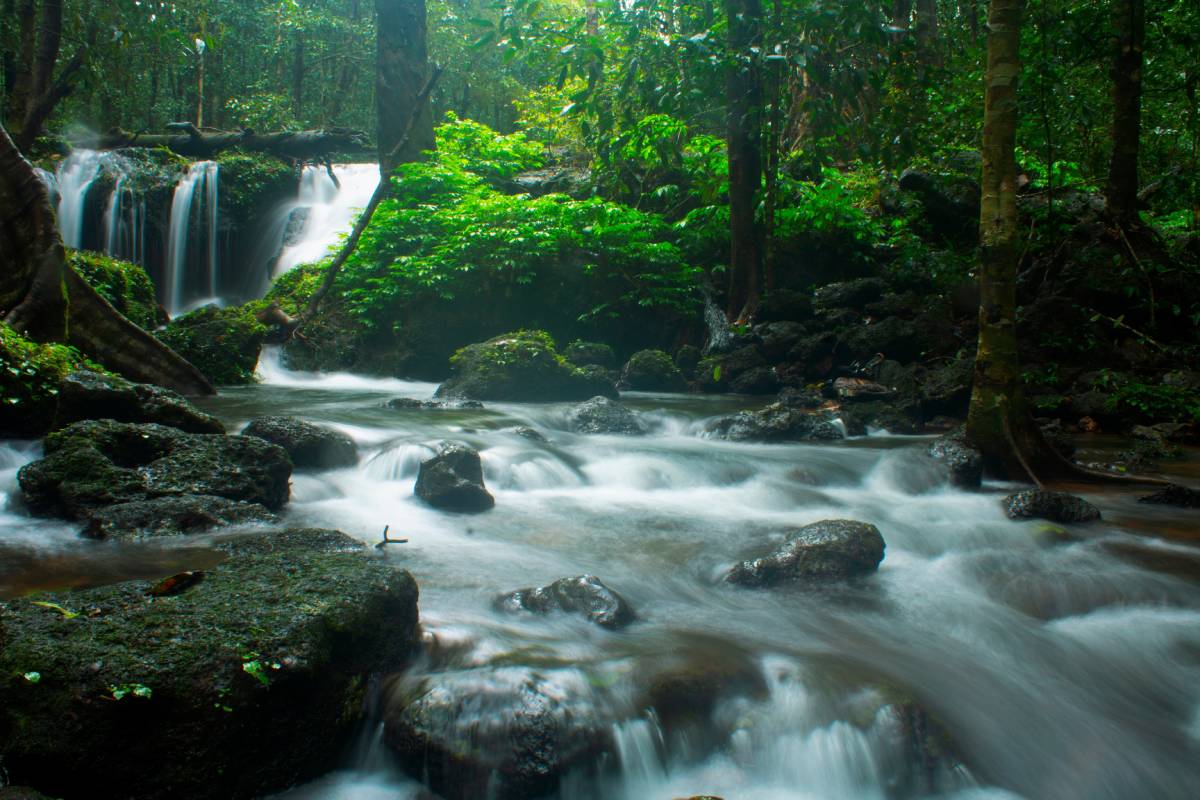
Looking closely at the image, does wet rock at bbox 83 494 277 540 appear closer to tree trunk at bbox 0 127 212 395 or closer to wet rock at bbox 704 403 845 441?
tree trunk at bbox 0 127 212 395

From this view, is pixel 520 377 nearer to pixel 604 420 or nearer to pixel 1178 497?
pixel 604 420

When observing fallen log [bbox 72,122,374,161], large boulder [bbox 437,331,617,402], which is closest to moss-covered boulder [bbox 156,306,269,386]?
large boulder [bbox 437,331,617,402]

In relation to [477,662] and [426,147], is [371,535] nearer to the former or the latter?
[477,662]

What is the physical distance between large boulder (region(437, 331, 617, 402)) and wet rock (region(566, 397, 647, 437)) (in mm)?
1819

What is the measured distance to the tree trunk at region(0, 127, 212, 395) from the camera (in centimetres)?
778

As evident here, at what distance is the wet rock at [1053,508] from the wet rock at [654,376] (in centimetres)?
743

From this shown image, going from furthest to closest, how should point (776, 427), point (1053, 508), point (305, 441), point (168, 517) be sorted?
point (776, 427), point (305, 441), point (1053, 508), point (168, 517)

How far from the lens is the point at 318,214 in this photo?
1984 centimetres

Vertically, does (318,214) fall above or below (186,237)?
above

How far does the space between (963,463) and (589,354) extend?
25.3ft

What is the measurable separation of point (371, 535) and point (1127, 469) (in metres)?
7.05

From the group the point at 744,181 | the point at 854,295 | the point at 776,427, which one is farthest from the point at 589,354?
the point at 776,427

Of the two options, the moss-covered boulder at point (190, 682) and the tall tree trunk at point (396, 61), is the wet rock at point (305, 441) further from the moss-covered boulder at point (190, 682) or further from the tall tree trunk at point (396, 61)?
the tall tree trunk at point (396, 61)

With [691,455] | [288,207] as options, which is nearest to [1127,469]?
[691,455]
